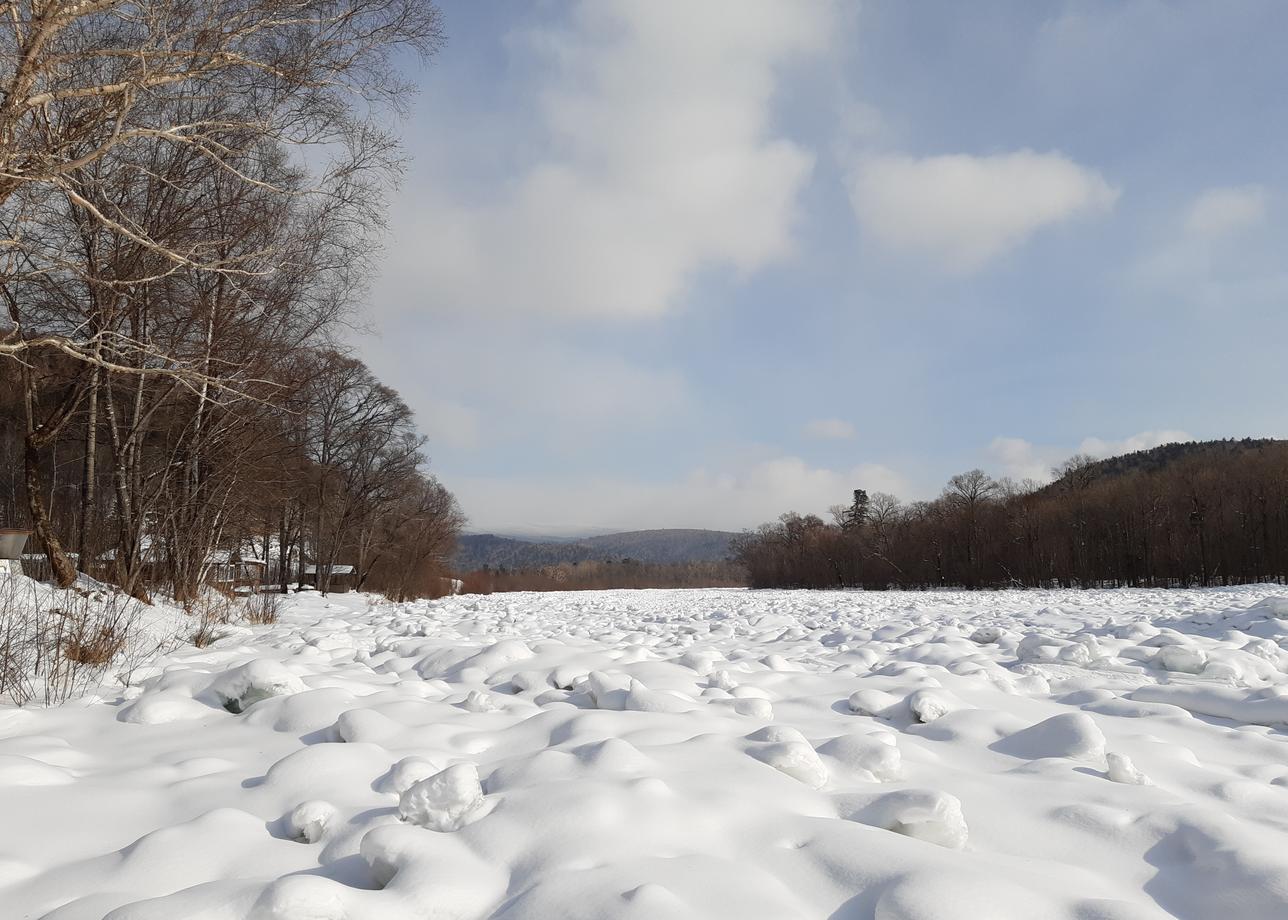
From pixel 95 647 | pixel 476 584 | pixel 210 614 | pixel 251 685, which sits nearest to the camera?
pixel 251 685

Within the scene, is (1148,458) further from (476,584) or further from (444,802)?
(444,802)

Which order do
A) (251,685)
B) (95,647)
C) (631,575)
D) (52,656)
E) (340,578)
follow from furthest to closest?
(631,575) < (340,578) < (95,647) < (52,656) < (251,685)

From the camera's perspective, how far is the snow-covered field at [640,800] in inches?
66.8

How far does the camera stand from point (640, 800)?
213cm

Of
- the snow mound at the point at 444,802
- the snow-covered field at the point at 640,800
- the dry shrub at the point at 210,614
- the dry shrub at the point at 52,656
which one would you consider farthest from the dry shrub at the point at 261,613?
the snow mound at the point at 444,802

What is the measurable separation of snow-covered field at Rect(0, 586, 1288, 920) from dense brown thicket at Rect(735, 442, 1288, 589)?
31666mm

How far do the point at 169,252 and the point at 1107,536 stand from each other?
3762 centimetres

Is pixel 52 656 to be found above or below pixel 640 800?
above

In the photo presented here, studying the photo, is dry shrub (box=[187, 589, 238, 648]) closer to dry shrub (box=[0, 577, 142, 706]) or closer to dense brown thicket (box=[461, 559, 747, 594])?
dry shrub (box=[0, 577, 142, 706])

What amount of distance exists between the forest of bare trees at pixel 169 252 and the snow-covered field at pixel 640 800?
291cm

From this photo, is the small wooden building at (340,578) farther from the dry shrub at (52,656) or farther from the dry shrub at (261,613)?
the dry shrub at (52,656)

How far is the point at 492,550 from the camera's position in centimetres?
15012

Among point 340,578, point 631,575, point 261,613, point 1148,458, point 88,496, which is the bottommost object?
point 631,575

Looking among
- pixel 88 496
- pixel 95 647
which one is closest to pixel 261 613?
pixel 88 496
